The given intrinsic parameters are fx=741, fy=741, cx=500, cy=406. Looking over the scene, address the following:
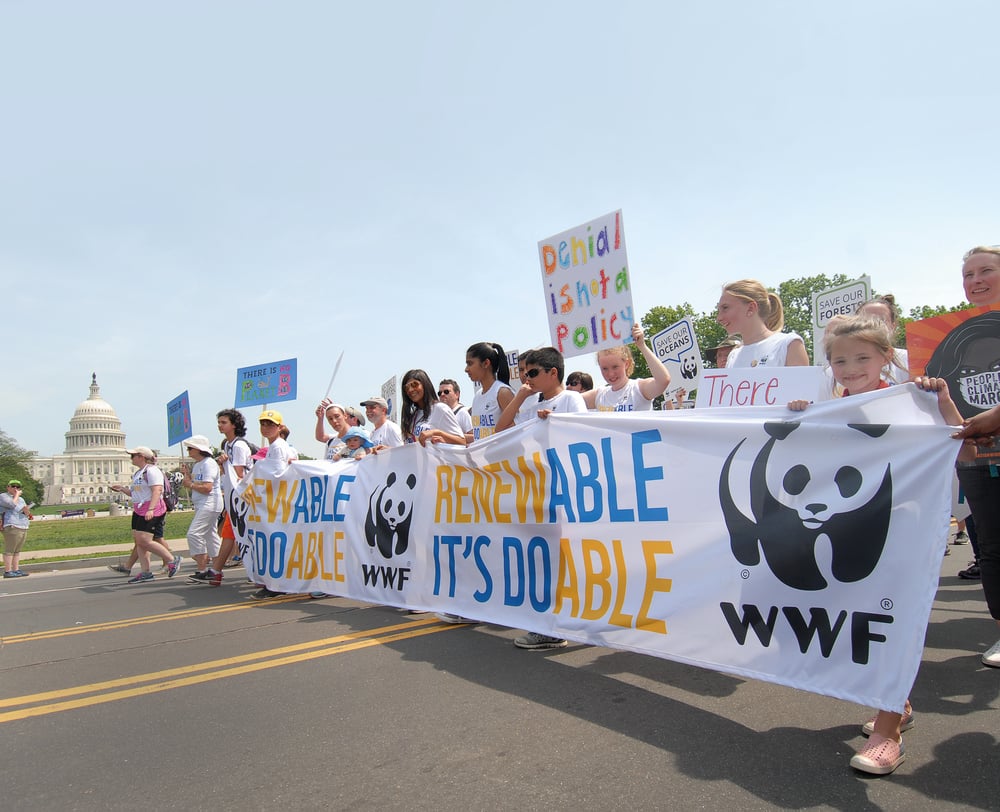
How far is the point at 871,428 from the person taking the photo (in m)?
2.97

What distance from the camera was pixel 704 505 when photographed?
3451mm

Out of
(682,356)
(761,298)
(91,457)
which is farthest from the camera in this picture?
(91,457)

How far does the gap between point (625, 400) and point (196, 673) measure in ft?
11.6

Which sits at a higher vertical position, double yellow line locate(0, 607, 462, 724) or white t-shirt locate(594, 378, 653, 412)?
white t-shirt locate(594, 378, 653, 412)

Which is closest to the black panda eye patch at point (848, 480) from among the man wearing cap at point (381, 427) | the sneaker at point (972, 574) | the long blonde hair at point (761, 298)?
the long blonde hair at point (761, 298)

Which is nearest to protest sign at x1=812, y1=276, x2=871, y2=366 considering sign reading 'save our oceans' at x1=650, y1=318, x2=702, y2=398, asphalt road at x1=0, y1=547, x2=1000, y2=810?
sign reading 'save our oceans' at x1=650, y1=318, x2=702, y2=398

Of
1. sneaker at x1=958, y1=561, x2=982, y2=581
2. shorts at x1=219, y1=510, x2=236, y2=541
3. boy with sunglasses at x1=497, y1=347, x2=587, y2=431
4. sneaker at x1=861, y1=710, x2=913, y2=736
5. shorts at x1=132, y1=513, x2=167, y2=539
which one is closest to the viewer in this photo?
sneaker at x1=861, y1=710, x2=913, y2=736

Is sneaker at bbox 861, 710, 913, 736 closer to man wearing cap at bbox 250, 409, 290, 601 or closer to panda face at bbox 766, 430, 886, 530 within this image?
panda face at bbox 766, 430, 886, 530

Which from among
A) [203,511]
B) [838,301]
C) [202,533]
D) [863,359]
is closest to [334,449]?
[203,511]

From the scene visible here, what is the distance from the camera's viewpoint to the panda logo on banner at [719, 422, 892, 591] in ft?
9.37

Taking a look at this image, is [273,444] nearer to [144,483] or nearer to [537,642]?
[144,483]

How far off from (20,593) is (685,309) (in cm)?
4627

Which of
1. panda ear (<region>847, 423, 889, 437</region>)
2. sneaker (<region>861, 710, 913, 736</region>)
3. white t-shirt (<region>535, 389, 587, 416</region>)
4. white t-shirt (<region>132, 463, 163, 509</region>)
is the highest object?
white t-shirt (<region>535, 389, 587, 416</region>)

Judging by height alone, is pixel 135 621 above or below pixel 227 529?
below
